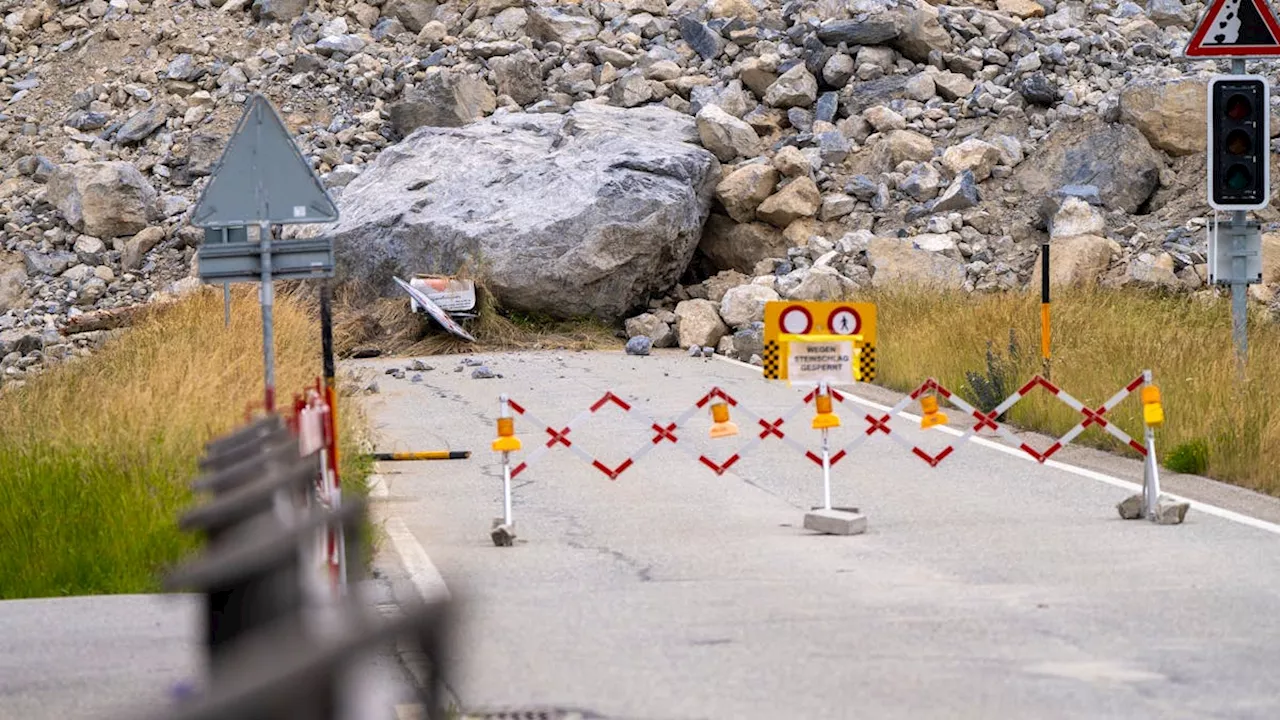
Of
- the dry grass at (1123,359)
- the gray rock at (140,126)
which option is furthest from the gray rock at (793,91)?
the gray rock at (140,126)

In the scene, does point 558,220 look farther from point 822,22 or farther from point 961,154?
point 822,22

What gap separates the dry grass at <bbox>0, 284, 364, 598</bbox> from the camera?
9.80 m

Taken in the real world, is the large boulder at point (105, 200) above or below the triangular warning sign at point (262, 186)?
below

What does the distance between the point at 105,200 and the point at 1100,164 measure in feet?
59.6

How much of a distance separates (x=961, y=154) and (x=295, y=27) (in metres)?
18.3

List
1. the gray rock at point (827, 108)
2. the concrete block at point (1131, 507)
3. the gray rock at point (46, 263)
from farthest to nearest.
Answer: the gray rock at point (827, 108)
the gray rock at point (46, 263)
the concrete block at point (1131, 507)

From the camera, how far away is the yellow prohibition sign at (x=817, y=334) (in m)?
11.7

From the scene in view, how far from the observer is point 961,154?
3250 centimetres

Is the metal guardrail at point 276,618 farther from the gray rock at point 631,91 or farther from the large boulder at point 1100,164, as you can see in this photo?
the gray rock at point 631,91

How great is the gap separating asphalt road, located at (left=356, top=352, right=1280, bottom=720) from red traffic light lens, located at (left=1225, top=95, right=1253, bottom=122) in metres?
3.05

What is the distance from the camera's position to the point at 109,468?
10625mm

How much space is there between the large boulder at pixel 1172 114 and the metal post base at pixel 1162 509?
21289mm

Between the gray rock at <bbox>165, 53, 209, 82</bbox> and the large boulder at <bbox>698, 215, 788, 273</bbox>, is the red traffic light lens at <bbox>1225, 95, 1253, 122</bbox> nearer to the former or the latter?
the large boulder at <bbox>698, 215, 788, 273</bbox>

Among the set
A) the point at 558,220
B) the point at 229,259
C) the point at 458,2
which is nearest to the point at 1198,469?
the point at 229,259
